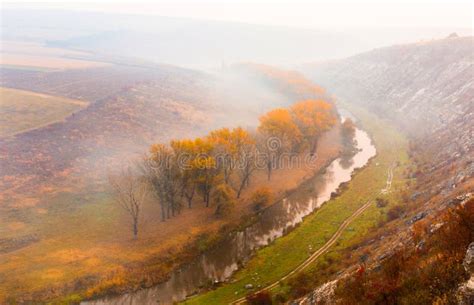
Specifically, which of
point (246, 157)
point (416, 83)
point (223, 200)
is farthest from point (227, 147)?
point (416, 83)

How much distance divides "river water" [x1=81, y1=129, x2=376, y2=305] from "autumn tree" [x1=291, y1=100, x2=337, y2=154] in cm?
847

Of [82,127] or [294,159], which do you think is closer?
[294,159]

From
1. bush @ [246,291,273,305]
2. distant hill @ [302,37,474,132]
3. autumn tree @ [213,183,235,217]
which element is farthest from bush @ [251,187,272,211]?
distant hill @ [302,37,474,132]

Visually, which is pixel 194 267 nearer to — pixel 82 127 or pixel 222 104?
pixel 82 127

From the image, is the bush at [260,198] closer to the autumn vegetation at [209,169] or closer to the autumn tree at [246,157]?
the autumn vegetation at [209,169]

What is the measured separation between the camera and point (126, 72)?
495 ft

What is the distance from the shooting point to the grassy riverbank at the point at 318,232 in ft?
119

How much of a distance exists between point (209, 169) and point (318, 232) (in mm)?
18416

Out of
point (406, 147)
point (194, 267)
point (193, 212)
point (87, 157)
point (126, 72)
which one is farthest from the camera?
point (126, 72)

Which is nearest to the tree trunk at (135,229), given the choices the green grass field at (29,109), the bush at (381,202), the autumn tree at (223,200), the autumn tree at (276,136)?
the autumn tree at (223,200)

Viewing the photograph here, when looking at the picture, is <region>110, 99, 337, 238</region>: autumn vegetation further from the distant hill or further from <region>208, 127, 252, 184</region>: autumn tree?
the distant hill

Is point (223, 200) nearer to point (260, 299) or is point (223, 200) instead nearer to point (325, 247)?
point (325, 247)

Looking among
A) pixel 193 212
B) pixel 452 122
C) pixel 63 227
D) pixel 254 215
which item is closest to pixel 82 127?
pixel 63 227

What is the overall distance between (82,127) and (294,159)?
5060cm
